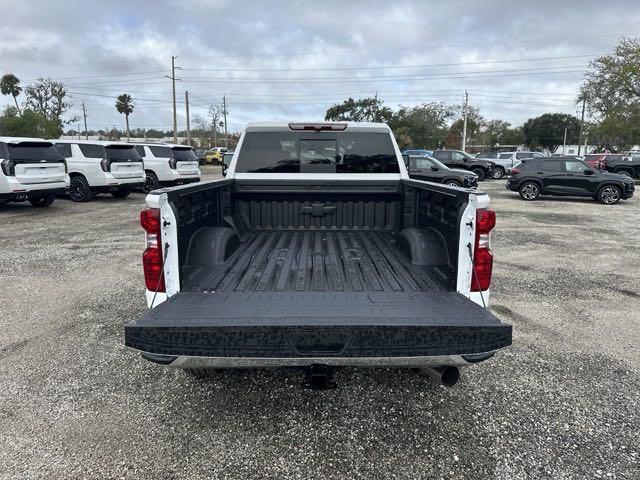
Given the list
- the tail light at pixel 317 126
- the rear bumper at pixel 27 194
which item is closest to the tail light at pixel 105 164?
the rear bumper at pixel 27 194

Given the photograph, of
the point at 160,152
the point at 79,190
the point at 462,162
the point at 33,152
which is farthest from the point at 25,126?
the point at 462,162

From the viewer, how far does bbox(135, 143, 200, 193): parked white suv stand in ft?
51.7

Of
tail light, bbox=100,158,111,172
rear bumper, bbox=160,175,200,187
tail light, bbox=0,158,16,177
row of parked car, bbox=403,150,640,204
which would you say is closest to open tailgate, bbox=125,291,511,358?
tail light, bbox=0,158,16,177

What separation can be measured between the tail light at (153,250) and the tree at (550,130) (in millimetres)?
95605

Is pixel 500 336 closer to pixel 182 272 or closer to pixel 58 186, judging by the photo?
pixel 182 272

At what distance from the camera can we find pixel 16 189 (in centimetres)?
1020

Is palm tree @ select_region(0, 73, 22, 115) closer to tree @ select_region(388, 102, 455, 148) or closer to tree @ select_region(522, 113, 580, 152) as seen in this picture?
tree @ select_region(388, 102, 455, 148)

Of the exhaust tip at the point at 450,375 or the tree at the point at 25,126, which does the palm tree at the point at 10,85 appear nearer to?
the tree at the point at 25,126

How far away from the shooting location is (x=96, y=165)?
13305mm

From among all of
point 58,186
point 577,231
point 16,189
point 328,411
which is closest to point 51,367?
point 328,411

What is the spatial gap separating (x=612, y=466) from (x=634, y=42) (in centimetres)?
4084

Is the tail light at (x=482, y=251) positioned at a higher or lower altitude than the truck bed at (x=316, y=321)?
higher

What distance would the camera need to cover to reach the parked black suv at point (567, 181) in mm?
14789

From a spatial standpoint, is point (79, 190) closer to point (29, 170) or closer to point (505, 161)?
point (29, 170)
